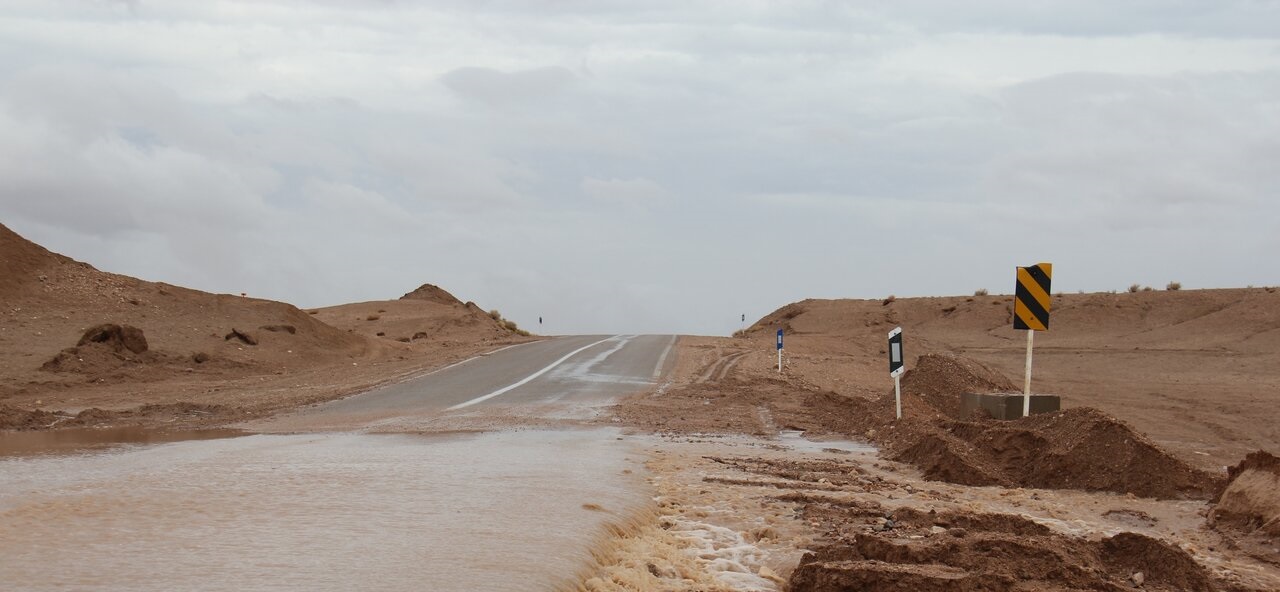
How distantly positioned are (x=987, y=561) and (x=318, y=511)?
4607 millimetres

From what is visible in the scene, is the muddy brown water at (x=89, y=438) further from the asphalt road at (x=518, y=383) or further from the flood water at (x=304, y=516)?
the asphalt road at (x=518, y=383)

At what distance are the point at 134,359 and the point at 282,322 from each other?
420 inches

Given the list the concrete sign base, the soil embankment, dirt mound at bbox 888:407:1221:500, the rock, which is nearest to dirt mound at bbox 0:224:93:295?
the rock

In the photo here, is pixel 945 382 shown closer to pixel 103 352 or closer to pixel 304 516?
pixel 304 516

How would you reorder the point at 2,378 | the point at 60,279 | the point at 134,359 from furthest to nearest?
the point at 60,279 < the point at 134,359 < the point at 2,378

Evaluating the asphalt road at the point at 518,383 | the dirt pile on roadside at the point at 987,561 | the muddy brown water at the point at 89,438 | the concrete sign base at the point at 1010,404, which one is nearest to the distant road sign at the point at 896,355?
the concrete sign base at the point at 1010,404

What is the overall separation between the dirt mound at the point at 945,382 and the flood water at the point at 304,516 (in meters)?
10.3

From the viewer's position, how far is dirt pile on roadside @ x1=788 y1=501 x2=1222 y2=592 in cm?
605

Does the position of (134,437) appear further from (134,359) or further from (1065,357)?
(1065,357)

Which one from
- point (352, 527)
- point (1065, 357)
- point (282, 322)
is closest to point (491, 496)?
point (352, 527)

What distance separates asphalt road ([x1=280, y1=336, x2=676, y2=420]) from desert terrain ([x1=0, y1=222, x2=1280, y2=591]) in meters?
0.19

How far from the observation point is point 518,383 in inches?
989

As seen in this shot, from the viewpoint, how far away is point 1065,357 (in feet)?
136

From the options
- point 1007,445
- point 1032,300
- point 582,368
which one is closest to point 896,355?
point 1032,300
